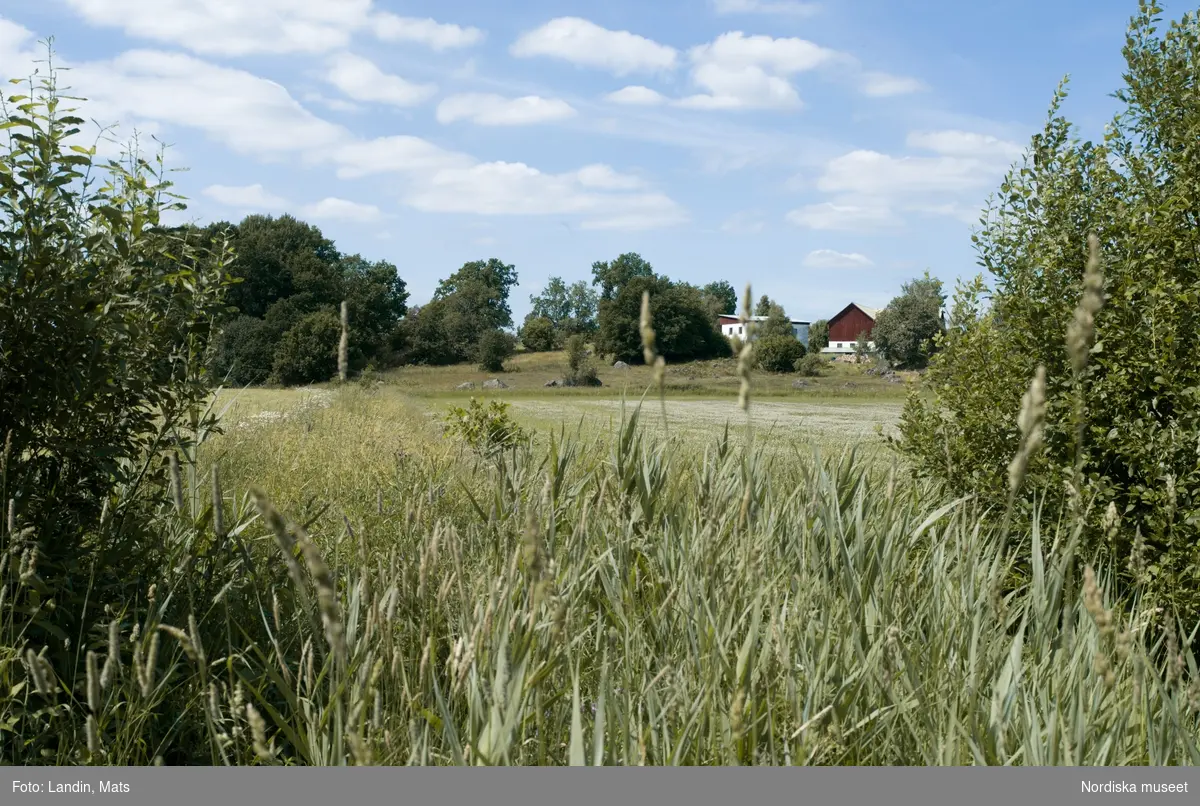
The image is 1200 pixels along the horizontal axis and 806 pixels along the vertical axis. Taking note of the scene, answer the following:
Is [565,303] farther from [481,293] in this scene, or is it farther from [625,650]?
[625,650]

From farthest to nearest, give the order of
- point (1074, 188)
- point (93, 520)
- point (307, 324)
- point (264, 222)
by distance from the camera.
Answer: point (264, 222) → point (307, 324) → point (1074, 188) → point (93, 520)

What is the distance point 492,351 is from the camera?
53.3m

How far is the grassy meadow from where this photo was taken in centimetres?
198

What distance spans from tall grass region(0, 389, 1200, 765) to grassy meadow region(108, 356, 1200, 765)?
15 millimetres

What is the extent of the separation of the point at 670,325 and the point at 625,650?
38.9 metres

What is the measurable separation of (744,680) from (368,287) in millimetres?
49451

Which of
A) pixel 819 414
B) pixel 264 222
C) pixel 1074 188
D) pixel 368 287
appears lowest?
pixel 819 414

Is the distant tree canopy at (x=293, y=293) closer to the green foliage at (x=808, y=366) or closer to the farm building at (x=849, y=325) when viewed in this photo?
the green foliage at (x=808, y=366)

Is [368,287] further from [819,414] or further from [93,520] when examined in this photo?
[93,520]

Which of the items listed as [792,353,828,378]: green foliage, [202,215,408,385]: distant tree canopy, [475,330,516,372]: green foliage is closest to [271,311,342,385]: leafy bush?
[202,215,408,385]: distant tree canopy

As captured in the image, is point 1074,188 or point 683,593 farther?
point 1074,188

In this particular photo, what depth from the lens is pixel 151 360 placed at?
397 centimetres

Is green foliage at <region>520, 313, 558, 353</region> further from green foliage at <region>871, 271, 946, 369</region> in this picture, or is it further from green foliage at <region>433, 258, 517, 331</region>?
green foliage at <region>871, 271, 946, 369</region>

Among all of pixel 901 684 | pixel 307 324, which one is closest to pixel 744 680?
pixel 901 684
